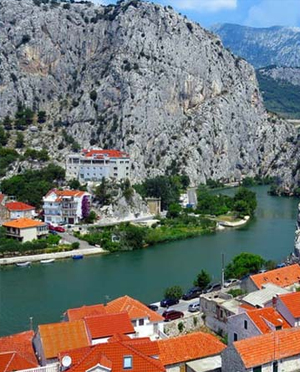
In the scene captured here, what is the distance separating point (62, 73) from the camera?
5784 centimetres

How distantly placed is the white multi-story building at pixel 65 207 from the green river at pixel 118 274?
637 cm

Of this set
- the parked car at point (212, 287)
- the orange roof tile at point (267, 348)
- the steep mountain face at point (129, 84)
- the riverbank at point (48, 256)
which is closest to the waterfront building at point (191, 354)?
the orange roof tile at point (267, 348)

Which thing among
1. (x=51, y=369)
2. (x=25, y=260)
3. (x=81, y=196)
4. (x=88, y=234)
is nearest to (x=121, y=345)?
(x=51, y=369)

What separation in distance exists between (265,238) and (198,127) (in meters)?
29.1

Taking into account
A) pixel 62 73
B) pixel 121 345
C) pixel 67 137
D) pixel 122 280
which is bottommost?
pixel 122 280

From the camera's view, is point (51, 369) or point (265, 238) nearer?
point (51, 369)

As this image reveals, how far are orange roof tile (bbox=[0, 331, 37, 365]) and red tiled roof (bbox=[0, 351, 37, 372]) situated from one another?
0.18 meters

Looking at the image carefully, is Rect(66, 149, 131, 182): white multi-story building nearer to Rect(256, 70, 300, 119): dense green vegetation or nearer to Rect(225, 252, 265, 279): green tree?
Rect(225, 252, 265, 279): green tree

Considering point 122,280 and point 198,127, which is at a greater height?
point 198,127

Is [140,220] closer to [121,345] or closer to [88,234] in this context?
[88,234]

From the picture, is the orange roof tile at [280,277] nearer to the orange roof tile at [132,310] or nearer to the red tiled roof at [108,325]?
the orange roof tile at [132,310]

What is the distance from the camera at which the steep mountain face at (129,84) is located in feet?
179

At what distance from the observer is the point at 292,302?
1277 cm

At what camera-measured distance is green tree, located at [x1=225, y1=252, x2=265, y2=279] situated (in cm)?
2041
